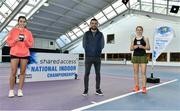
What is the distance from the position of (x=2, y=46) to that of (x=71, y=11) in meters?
8.11

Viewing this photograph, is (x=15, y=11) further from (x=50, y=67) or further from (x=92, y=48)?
(x=92, y=48)

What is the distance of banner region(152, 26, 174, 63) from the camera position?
774 cm

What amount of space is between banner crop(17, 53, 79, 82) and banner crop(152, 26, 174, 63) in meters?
2.89

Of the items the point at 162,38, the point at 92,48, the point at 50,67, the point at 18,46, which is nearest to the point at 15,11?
the point at 50,67

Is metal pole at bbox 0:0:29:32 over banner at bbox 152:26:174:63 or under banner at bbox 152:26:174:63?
over

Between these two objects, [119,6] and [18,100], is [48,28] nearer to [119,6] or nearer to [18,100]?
[119,6]

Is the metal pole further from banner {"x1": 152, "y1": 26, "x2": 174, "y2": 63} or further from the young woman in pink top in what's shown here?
the young woman in pink top

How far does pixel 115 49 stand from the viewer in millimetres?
31688

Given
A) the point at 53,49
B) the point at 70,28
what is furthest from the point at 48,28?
the point at 53,49

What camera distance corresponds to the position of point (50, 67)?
8094mm

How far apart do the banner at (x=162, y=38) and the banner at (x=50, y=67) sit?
2891mm

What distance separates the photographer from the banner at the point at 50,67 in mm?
7667

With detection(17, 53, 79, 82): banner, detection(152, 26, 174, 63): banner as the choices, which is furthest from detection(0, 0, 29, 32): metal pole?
detection(152, 26, 174, 63): banner

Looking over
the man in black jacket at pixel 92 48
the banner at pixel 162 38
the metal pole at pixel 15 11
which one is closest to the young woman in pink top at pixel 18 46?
the man in black jacket at pixel 92 48
